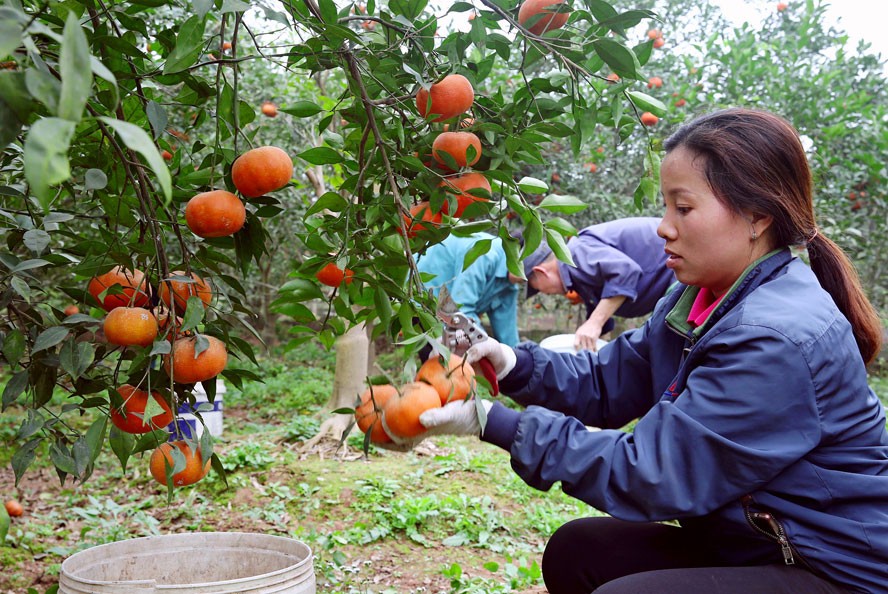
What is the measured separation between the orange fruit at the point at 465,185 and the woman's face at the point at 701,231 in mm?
369

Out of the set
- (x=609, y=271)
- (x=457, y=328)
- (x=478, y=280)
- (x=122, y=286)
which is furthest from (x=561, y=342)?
(x=122, y=286)

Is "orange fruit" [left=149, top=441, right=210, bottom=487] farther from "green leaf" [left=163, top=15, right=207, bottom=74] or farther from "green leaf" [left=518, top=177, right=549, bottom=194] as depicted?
"green leaf" [left=518, top=177, right=549, bottom=194]

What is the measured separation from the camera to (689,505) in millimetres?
1344

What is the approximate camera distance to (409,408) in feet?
4.40

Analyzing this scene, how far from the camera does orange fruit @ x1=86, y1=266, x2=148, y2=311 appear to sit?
4.77 feet

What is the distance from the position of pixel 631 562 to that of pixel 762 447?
53 centimetres

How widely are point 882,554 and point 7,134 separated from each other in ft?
4.59

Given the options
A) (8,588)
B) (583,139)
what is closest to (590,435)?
(583,139)

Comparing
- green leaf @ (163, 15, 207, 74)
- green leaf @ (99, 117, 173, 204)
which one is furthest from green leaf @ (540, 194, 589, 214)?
green leaf @ (99, 117, 173, 204)

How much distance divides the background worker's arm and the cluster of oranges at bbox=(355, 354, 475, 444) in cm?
252

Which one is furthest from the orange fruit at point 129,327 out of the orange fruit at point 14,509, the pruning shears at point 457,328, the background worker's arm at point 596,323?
the background worker's arm at point 596,323

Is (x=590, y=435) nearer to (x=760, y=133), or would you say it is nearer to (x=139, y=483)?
(x=760, y=133)

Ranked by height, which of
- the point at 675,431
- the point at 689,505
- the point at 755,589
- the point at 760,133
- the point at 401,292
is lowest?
the point at 755,589

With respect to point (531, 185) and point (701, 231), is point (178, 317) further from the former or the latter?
point (701, 231)
